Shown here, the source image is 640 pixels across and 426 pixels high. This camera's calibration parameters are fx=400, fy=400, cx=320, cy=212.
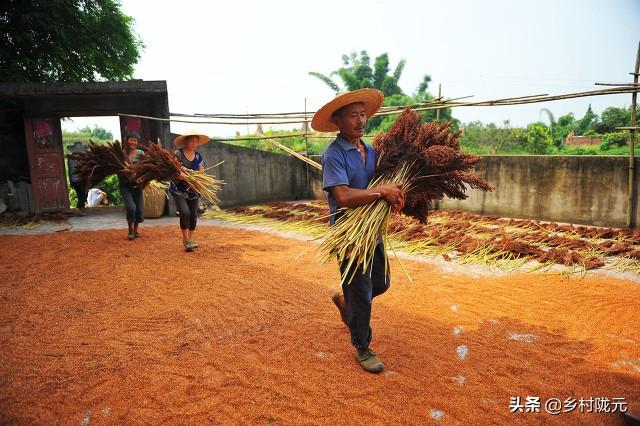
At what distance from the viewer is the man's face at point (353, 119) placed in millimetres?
2363

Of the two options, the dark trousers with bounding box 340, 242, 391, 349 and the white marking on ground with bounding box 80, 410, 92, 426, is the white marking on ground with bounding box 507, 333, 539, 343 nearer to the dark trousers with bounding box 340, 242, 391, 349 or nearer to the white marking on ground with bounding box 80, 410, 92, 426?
the dark trousers with bounding box 340, 242, 391, 349

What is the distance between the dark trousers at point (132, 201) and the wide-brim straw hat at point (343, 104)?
434 centimetres

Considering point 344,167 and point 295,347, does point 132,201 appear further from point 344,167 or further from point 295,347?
point 344,167

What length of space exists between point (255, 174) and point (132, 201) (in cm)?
489

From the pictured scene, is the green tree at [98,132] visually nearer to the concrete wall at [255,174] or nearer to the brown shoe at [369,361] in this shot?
the concrete wall at [255,174]

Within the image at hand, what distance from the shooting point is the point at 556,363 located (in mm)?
2453

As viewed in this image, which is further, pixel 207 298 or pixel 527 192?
pixel 527 192

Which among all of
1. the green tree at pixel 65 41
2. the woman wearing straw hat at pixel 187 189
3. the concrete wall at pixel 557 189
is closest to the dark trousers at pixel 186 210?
the woman wearing straw hat at pixel 187 189

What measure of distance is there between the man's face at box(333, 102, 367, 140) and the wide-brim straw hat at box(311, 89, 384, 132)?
0.11 feet

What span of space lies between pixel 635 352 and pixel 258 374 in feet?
7.86

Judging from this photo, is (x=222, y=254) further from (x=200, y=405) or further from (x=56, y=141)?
(x=56, y=141)

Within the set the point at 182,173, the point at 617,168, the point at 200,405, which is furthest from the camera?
the point at 617,168

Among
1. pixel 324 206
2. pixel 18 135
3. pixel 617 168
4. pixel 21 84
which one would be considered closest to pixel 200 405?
pixel 617 168

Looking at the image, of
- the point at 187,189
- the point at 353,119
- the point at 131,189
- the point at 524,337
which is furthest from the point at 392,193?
the point at 131,189
